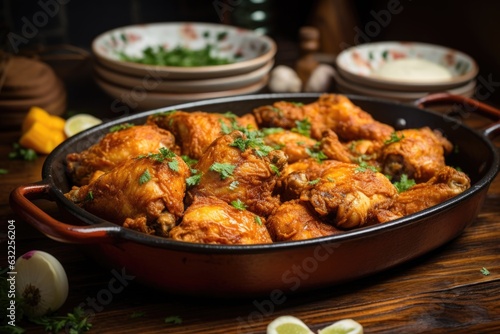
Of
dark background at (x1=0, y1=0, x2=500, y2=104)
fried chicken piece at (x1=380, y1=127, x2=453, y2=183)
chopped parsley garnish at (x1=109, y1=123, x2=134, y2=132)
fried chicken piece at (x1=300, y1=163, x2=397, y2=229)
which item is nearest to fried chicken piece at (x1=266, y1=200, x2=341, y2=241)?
fried chicken piece at (x1=300, y1=163, x2=397, y2=229)

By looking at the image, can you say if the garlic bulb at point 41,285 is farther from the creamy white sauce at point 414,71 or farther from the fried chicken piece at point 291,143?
the creamy white sauce at point 414,71

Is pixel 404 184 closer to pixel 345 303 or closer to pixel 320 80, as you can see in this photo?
pixel 345 303

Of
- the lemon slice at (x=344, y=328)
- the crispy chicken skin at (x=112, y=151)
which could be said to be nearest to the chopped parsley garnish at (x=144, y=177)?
the crispy chicken skin at (x=112, y=151)

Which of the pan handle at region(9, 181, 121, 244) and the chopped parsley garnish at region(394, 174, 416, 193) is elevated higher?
the pan handle at region(9, 181, 121, 244)

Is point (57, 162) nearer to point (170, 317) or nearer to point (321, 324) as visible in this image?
point (170, 317)

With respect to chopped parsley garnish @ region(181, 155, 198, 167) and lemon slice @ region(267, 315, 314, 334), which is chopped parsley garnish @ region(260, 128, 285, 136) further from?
lemon slice @ region(267, 315, 314, 334)
